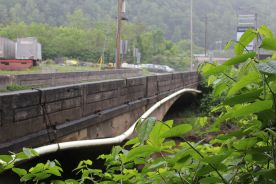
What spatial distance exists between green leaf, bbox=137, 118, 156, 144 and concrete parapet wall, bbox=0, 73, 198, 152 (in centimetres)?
372

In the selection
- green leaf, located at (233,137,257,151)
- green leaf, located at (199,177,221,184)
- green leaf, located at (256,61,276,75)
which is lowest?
green leaf, located at (199,177,221,184)

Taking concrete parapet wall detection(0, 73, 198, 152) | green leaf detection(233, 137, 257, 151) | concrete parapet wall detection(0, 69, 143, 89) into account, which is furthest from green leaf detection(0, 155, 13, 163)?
concrete parapet wall detection(0, 69, 143, 89)

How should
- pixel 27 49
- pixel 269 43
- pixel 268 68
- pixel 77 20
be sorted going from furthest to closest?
pixel 77 20 < pixel 27 49 < pixel 269 43 < pixel 268 68

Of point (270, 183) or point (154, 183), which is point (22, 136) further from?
point (270, 183)

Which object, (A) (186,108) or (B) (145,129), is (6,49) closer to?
(A) (186,108)

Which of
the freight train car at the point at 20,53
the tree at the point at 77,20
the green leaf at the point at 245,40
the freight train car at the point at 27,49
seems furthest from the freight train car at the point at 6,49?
the tree at the point at 77,20

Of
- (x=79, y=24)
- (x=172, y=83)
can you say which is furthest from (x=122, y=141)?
(x=79, y=24)

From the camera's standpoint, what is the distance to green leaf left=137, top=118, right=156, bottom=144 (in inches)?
49.4

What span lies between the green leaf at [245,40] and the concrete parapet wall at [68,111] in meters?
3.61

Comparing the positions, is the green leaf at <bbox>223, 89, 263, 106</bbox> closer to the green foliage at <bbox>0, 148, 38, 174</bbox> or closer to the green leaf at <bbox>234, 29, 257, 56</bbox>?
the green leaf at <bbox>234, 29, 257, 56</bbox>

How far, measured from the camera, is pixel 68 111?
6.76 meters

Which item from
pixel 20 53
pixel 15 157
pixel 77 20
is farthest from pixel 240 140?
pixel 77 20

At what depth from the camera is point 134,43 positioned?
76.4 meters

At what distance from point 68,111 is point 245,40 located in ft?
17.8
